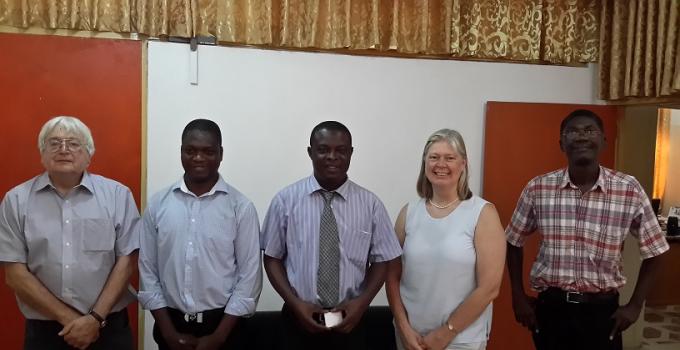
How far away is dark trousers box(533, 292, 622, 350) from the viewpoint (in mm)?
2299

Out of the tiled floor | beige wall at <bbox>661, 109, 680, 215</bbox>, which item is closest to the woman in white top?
the tiled floor

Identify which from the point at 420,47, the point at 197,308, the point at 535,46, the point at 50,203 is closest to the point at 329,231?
the point at 197,308

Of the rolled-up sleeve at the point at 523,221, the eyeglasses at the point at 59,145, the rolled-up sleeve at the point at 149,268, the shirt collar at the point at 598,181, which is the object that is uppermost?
the eyeglasses at the point at 59,145

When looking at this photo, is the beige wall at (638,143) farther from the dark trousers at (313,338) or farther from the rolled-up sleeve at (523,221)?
the dark trousers at (313,338)

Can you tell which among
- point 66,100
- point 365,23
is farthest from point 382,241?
point 66,100

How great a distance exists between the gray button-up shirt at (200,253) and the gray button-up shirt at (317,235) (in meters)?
0.11

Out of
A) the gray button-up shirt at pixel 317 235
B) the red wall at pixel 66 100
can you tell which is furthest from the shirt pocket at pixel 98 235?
the red wall at pixel 66 100

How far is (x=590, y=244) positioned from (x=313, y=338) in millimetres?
1259

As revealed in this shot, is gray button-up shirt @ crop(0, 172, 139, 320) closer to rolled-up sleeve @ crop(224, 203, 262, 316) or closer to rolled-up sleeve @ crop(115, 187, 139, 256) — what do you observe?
rolled-up sleeve @ crop(115, 187, 139, 256)

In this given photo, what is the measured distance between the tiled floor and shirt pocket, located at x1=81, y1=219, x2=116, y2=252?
13.3 feet

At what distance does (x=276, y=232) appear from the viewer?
2244 millimetres

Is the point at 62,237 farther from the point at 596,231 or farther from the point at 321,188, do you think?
the point at 596,231

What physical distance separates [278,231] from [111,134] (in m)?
1.42

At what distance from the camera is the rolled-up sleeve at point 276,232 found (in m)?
2.24
